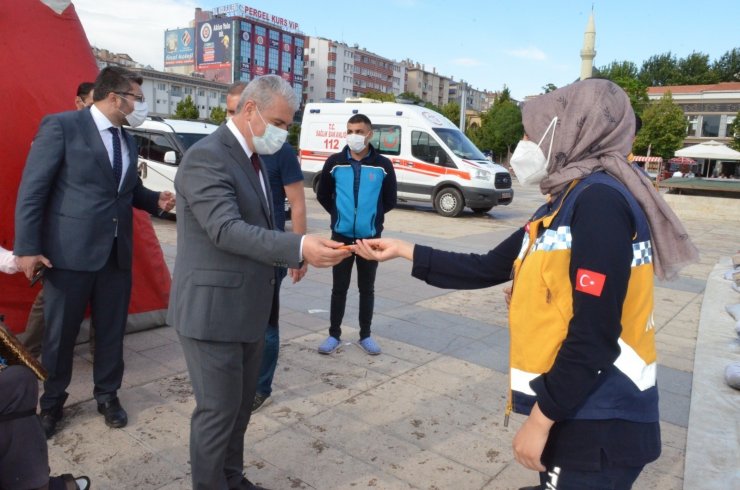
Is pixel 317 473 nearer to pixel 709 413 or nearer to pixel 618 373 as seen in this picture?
pixel 618 373

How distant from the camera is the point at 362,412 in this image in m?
3.64

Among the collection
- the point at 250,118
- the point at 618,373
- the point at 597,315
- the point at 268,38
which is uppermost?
the point at 268,38

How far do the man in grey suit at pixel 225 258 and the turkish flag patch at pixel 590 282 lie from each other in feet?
3.24

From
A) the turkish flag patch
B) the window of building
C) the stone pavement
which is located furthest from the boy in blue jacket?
the window of building

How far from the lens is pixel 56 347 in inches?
125

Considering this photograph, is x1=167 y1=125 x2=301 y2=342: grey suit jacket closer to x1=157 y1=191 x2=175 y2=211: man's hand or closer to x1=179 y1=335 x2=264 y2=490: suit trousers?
x1=179 y1=335 x2=264 y2=490: suit trousers

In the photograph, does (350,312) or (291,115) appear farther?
(350,312)

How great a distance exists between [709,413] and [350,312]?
3337 mm

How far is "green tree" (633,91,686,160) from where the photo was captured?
146 ft

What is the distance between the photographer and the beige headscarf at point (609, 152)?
62.7 inches

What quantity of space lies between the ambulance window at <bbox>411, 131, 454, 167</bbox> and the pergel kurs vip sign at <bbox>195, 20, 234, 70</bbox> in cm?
10270

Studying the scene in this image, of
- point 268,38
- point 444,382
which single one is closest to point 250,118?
point 444,382

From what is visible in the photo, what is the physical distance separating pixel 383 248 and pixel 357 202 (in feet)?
7.11

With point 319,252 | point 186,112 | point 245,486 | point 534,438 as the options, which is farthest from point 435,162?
point 186,112
